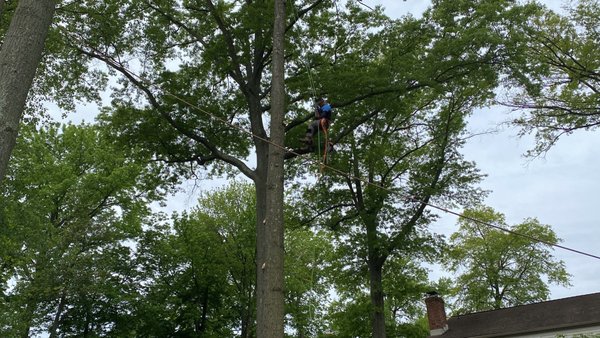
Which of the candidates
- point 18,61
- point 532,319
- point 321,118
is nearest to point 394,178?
point 532,319

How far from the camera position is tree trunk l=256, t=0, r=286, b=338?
6527mm

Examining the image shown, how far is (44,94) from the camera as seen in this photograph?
11148 mm

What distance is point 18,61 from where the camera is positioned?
202 inches

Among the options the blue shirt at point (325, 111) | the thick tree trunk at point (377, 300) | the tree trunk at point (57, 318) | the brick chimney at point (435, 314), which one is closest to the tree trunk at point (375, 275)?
the thick tree trunk at point (377, 300)

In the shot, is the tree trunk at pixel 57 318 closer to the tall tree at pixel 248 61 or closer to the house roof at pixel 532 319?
the tall tree at pixel 248 61

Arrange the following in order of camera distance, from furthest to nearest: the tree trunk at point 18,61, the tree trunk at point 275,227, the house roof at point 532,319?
the house roof at point 532,319 → the tree trunk at point 275,227 → the tree trunk at point 18,61

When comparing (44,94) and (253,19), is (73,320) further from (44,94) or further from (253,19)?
(253,19)

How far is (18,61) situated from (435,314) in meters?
20.0

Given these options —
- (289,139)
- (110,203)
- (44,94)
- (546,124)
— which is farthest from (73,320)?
(546,124)

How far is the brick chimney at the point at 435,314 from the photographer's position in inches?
827

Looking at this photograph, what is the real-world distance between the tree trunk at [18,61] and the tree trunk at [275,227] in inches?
Result: 136

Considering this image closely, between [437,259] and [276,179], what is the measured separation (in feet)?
42.1

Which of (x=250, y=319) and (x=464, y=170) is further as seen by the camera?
(x=250, y=319)

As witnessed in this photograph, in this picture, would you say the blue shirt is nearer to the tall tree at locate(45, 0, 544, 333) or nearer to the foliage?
the tall tree at locate(45, 0, 544, 333)
